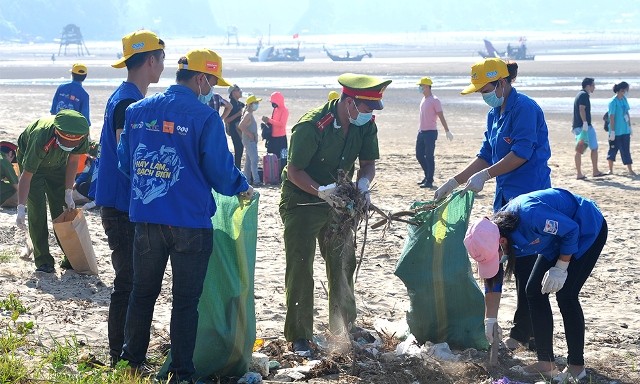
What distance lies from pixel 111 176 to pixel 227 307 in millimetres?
944

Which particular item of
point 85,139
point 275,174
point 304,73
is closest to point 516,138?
point 85,139

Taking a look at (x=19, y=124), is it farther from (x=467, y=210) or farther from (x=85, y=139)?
(x=467, y=210)

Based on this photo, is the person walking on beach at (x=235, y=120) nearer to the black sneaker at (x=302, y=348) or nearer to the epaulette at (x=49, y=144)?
the epaulette at (x=49, y=144)

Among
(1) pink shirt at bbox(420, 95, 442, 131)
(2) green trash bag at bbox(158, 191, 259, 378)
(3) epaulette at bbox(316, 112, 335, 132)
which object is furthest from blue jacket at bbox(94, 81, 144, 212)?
(1) pink shirt at bbox(420, 95, 442, 131)

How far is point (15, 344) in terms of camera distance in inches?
205

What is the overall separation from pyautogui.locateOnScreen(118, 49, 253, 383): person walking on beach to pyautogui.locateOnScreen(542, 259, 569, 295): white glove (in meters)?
1.64

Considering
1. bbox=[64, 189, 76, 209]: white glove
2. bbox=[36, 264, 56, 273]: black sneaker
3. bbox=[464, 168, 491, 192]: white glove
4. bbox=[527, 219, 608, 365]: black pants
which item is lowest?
bbox=[36, 264, 56, 273]: black sneaker

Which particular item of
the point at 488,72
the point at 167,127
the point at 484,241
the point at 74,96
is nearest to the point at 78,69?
the point at 74,96

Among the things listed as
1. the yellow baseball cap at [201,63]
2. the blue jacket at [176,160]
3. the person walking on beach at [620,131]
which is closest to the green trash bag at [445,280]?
the blue jacket at [176,160]

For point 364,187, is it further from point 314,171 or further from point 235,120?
point 235,120

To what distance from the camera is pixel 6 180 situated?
10.6 m

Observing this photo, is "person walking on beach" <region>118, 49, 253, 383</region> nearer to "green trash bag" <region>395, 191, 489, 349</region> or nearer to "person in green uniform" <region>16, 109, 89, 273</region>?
"green trash bag" <region>395, 191, 489, 349</region>

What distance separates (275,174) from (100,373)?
8.22 meters

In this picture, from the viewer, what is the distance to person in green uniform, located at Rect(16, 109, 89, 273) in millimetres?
7148
